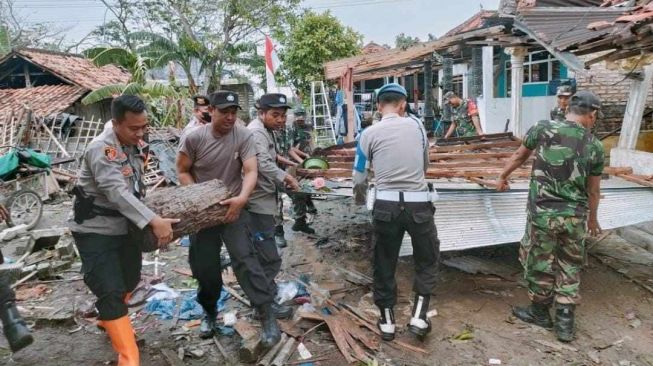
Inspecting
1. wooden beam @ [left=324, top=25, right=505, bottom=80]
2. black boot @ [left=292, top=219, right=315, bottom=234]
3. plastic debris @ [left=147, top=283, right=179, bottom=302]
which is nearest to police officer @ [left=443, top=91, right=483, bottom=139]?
wooden beam @ [left=324, top=25, right=505, bottom=80]

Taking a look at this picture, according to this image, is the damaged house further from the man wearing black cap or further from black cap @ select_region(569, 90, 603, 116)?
black cap @ select_region(569, 90, 603, 116)

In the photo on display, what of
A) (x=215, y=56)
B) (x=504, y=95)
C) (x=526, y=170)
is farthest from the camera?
(x=215, y=56)

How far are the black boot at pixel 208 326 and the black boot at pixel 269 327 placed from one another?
48cm

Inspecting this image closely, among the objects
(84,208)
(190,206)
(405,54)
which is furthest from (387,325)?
(405,54)

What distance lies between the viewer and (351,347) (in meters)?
3.46

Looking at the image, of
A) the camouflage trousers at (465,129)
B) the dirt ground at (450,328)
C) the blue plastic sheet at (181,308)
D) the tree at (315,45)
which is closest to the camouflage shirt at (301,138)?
the camouflage trousers at (465,129)

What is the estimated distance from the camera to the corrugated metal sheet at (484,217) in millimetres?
4141

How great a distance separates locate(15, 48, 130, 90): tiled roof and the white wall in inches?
482

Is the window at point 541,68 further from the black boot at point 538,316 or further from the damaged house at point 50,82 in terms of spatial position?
the damaged house at point 50,82

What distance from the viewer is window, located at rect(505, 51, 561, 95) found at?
12.1 metres

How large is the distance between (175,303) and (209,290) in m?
0.96

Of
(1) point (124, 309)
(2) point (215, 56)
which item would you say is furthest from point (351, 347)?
(2) point (215, 56)

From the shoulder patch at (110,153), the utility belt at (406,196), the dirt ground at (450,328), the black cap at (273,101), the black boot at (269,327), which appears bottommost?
the dirt ground at (450,328)

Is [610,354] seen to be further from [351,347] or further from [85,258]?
[85,258]
